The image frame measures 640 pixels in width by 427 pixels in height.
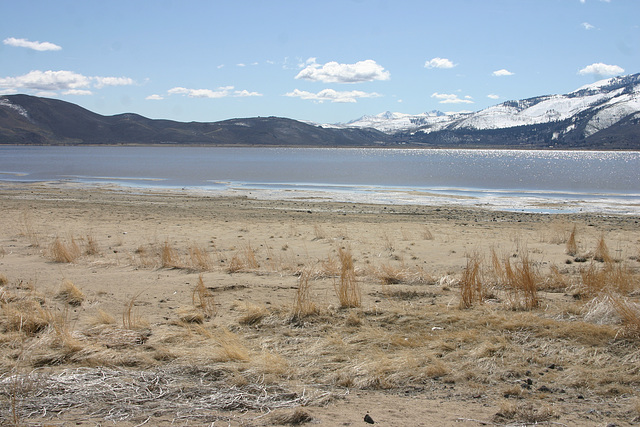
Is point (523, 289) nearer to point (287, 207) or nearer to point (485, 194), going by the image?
point (287, 207)

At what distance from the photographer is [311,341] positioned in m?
6.39

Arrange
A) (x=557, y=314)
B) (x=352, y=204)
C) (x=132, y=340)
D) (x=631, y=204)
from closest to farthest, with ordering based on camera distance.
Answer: (x=132, y=340) < (x=557, y=314) < (x=352, y=204) < (x=631, y=204)

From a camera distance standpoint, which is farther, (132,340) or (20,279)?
(20,279)

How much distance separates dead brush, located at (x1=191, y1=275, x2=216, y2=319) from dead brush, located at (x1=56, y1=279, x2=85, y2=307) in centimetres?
171

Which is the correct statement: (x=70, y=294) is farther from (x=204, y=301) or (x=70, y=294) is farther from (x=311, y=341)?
(x=311, y=341)

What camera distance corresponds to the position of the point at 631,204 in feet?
106

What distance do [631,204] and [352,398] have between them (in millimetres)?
33591

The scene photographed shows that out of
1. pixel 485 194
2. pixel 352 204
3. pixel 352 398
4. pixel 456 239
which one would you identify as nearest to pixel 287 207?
pixel 352 204

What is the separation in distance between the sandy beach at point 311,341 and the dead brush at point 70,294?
0.03 metres

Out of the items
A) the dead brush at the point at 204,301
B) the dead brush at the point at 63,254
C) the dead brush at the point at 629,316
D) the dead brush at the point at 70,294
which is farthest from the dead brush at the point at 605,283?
the dead brush at the point at 63,254

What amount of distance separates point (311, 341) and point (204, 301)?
216cm

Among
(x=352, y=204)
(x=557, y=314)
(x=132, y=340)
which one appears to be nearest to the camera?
(x=132, y=340)

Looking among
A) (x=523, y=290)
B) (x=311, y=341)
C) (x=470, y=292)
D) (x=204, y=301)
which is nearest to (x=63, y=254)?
(x=204, y=301)

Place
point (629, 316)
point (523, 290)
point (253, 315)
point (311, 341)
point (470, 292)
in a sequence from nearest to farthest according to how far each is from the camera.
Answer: point (629, 316), point (311, 341), point (253, 315), point (470, 292), point (523, 290)
